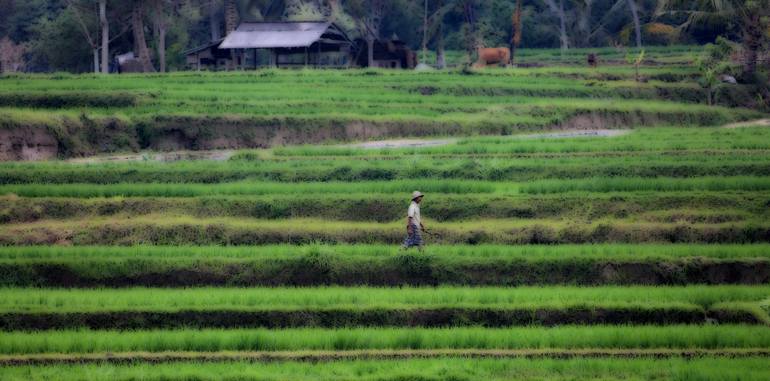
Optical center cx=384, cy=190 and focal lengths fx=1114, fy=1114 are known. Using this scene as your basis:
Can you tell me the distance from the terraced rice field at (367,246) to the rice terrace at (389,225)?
0.04 metres

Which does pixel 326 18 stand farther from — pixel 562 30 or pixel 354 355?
pixel 354 355

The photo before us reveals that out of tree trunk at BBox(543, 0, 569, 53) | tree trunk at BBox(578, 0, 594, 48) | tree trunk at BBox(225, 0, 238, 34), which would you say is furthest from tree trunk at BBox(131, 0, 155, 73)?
tree trunk at BBox(578, 0, 594, 48)

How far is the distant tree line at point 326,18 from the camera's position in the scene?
4212 centimetres

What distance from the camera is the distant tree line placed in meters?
42.1

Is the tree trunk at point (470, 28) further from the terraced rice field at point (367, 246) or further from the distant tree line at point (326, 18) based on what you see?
the terraced rice field at point (367, 246)

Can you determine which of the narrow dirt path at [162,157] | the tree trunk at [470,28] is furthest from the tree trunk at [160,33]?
the narrow dirt path at [162,157]

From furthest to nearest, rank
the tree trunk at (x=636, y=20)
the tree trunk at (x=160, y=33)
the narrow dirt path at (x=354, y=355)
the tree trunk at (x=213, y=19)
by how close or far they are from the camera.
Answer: the tree trunk at (x=213, y=19) → the tree trunk at (x=636, y=20) → the tree trunk at (x=160, y=33) → the narrow dirt path at (x=354, y=355)

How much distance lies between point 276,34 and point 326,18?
33.0 feet

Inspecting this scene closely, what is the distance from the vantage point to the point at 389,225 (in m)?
17.6

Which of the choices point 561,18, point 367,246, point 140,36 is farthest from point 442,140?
point 561,18

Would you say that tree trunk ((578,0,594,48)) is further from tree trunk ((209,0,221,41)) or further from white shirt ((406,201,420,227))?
white shirt ((406,201,420,227))

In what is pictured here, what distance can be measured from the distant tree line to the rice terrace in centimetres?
834

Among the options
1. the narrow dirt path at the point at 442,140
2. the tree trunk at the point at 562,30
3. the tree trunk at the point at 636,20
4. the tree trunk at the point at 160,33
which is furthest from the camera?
the tree trunk at the point at 562,30

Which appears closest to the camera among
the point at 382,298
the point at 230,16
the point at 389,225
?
the point at 382,298
